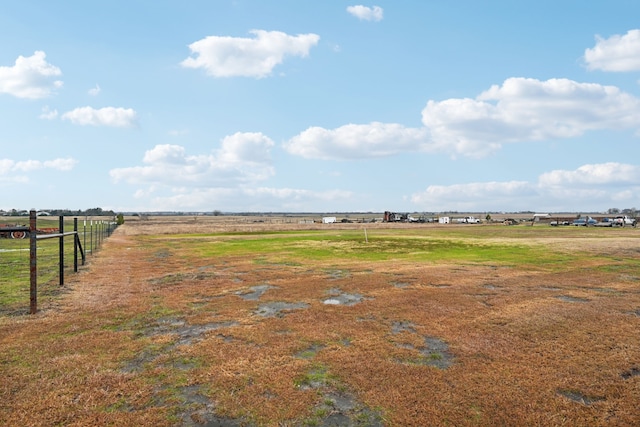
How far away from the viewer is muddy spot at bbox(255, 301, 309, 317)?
10081 mm

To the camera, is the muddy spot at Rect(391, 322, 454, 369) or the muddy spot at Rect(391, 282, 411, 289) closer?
the muddy spot at Rect(391, 322, 454, 369)

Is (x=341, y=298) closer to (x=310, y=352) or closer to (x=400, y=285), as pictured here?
(x=400, y=285)

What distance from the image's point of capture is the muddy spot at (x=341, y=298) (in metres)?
11.5

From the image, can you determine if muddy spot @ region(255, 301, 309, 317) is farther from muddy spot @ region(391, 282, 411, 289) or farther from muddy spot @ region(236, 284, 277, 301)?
muddy spot @ region(391, 282, 411, 289)

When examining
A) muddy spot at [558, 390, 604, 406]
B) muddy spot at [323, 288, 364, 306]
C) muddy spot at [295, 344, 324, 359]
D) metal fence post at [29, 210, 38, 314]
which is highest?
metal fence post at [29, 210, 38, 314]

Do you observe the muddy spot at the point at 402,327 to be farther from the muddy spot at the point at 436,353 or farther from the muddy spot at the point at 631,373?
the muddy spot at the point at 631,373

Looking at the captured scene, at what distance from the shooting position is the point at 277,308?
1074cm

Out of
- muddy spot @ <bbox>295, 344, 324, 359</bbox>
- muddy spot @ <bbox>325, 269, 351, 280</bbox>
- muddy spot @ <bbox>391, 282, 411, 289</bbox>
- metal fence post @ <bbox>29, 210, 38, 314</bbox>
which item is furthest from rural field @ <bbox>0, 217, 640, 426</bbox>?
muddy spot @ <bbox>325, 269, 351, 280</bbox>

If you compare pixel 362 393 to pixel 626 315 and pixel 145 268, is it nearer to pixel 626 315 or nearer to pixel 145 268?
pixel 626 315

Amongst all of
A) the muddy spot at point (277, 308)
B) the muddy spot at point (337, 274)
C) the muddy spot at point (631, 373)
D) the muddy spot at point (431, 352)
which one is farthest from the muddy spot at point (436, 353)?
the muddy spot at point (337, 274)

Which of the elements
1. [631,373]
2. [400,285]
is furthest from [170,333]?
[631,373]

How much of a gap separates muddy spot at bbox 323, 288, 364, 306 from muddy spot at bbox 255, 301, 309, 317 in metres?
0.92

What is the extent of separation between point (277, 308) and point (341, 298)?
2346mm

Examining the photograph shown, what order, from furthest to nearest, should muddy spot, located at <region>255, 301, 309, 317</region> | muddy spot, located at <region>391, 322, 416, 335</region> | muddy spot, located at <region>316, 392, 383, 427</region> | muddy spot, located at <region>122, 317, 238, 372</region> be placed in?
muddy spot, located at <region>255, 301, 309, 317</region> → muddy spot, located at <region>391, 322, 416, 335</region> → muddy spot, located at <region>122, 317, 238, 372</region> → muddy spot, located at <region>316, 392, 383, 427</region>
